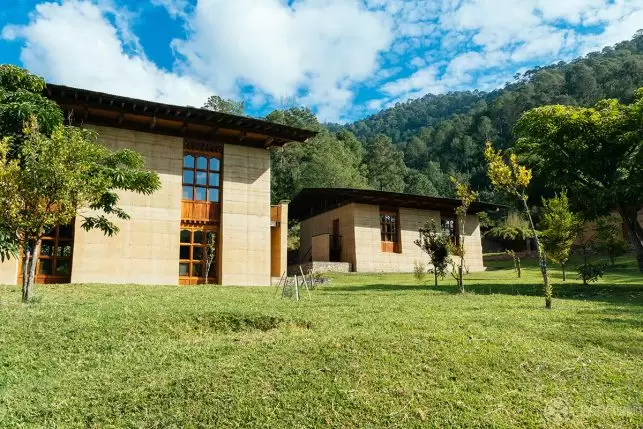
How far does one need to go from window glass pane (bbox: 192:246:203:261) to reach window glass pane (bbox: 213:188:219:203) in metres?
1.76

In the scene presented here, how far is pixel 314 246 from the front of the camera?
2886 centimetres

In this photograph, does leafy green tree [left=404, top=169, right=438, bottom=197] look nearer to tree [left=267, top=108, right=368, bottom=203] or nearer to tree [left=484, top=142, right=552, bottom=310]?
tree [left=267, top=108, right=368, bottom=203]

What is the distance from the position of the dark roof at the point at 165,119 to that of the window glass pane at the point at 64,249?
400 cm

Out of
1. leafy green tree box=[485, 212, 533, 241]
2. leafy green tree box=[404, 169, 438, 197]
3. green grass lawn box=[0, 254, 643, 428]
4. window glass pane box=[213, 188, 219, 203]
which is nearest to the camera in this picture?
green grass lawn box=[0, 254, 643, 428]

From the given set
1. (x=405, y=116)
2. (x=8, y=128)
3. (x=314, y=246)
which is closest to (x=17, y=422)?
(x=8, y=128)

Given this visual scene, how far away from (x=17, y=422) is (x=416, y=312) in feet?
21.1

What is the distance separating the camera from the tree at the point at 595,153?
51.8 ft

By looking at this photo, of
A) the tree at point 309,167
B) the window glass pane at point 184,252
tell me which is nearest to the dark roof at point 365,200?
the tree at point 309,167

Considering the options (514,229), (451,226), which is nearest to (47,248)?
(451,226)

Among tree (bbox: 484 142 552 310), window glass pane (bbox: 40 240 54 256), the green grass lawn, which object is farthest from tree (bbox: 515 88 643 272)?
window glass pane (bbox: 40 240 54 256)

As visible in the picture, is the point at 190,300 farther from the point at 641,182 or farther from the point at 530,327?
the point at 641,182

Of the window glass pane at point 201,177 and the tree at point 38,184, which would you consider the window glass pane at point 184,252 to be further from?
the tree at point 38,184

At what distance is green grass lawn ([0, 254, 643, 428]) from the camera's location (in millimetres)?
4812

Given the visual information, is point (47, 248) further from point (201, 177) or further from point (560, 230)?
point (560, 230)
